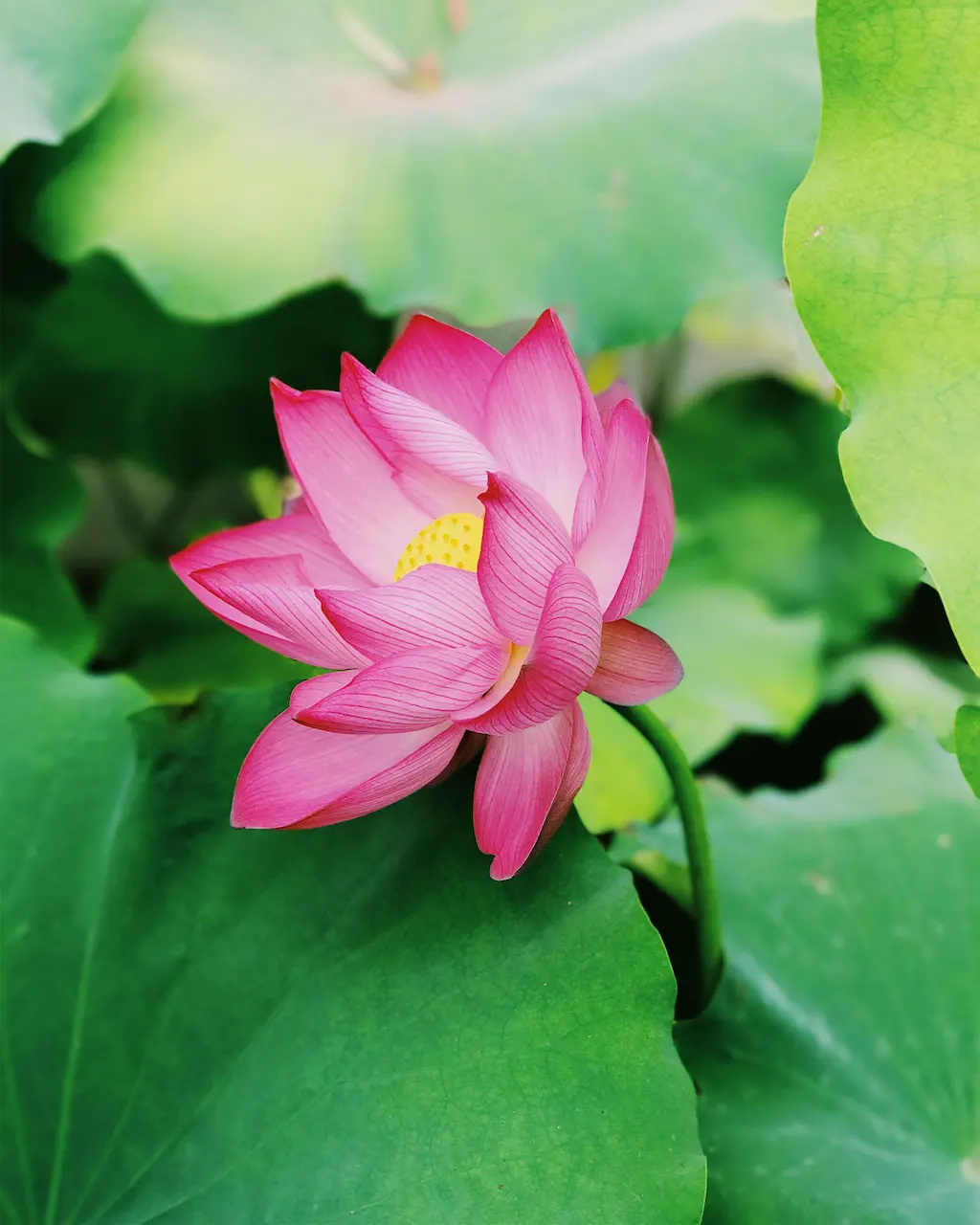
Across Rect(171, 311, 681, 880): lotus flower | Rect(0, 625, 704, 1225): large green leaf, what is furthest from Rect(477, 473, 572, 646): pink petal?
Rect(0, 625, 704, 1225): large green leaf

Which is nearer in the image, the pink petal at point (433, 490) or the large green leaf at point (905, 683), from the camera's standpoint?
the pink petal at point (433, 490)

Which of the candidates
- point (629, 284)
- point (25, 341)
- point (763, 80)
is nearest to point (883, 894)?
point (629, 284)

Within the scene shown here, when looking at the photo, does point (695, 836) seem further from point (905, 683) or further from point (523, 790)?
point (905, 683)

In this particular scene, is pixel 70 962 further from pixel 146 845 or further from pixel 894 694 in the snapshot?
pixel 894 694

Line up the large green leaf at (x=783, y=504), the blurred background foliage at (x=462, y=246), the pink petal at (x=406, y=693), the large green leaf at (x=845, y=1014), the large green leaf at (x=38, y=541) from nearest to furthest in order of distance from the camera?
1. the pink petal at (x=406, y=693)
2. the large green leaf at (x=845, y=1014)
3. the blurred background foliage at (x=462, y=246)
4. the large green leaf at (x=38, y=541)
5. the large green leaf at (x=783, y=504)

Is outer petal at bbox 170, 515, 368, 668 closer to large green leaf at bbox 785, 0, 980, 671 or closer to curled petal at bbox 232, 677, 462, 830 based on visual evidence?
curled petal at bbox 232, 677, 462, 830

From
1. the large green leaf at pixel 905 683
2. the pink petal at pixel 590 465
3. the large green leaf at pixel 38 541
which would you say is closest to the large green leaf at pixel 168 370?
the large green leaf at pixel 38 541

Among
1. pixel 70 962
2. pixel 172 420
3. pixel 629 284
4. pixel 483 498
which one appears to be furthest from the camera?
pixel 172 420

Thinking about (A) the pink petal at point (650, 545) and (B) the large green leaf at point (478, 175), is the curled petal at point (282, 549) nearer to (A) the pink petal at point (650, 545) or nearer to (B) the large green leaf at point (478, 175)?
(A) the pink petal at point (650, 545)
